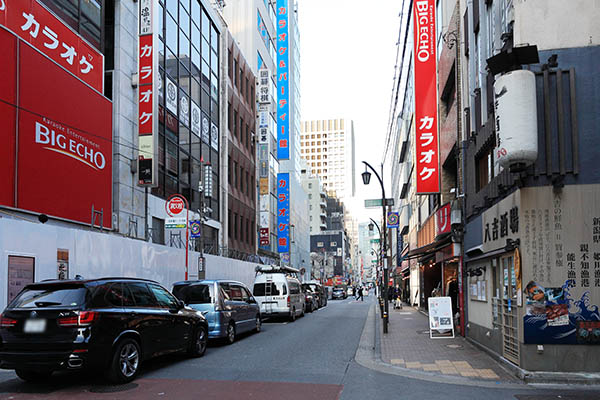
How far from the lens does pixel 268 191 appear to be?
1900 inches

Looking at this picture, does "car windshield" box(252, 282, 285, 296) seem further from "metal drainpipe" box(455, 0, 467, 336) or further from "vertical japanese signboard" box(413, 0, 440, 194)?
"metal drainpipe" box(455, 0, 467, 336)

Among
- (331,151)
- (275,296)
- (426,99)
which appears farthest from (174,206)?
(331,151)

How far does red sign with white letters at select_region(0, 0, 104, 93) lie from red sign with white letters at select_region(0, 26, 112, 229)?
0.47 m

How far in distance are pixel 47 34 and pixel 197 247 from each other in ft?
52.9

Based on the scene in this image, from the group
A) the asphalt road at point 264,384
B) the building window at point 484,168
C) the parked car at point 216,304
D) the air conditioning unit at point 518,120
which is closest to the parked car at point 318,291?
the parked car at point 216,304

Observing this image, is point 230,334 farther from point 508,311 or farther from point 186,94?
point 186,94

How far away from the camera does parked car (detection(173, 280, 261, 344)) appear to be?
48.5 ft

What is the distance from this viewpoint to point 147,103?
2294 cm

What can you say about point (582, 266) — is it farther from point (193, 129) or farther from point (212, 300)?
point (193, 129)

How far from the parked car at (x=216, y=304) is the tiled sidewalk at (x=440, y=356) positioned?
4168 mm

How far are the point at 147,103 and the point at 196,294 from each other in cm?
1062

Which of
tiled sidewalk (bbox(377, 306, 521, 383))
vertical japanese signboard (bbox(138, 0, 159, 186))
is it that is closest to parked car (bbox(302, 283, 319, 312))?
vertical japanese signboard (bbox(138, 0, 159, 186))

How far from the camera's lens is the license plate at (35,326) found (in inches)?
345

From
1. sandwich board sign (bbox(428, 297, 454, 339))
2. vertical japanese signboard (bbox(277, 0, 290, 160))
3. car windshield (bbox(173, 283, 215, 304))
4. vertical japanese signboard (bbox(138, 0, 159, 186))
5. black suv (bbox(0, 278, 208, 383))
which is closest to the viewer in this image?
black suv (bbox(0, 278, 208, 383))
